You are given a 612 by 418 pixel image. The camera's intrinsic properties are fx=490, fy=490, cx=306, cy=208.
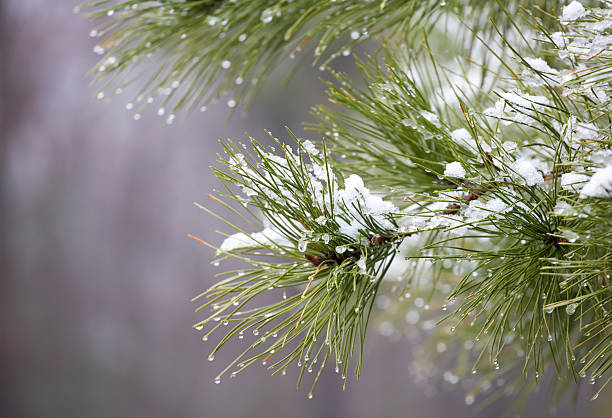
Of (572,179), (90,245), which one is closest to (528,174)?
(572,179)

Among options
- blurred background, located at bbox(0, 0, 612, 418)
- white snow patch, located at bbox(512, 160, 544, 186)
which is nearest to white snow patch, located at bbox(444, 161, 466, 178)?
white snow patch, located at bbox(512, 160, 544, 186)

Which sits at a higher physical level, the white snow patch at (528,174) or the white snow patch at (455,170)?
the white snow patch at (455,170)

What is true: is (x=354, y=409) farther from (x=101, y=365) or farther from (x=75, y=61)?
(x=75, y=61)

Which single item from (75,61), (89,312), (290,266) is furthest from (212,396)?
(290,266)

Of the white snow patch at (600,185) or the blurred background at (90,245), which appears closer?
the white snow patch at (600,185)

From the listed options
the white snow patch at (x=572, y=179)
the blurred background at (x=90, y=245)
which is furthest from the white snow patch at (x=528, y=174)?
the blurred background at (x=90, y=245)

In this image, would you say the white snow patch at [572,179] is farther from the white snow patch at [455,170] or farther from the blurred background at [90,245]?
the blurred background at [90,245]

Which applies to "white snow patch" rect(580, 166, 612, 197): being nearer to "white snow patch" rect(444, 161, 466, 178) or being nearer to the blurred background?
"white snow patch" rect(444, 161, 466, 178)

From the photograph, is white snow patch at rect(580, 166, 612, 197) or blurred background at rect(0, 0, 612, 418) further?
blurred background at rect(0, 0, 612, 418)
